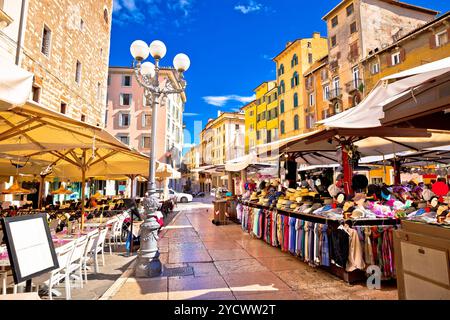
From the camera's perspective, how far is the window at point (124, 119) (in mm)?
30797

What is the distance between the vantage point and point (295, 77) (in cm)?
3006

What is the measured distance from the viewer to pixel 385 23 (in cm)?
2227

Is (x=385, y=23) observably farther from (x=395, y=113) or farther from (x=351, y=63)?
(x=395, y=113)

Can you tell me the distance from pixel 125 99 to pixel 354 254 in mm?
31934

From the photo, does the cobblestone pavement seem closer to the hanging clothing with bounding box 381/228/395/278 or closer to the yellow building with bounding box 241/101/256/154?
the hanging clothing with bounding box 381/228/395/278

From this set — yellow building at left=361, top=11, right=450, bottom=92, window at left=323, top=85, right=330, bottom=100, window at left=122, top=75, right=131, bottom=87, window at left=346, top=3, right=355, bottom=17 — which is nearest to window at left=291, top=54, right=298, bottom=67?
window at left=323, top=85, right=330, bottom=100

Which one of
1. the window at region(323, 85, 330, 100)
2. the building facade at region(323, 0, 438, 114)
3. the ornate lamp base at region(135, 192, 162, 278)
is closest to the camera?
the ornate lamp base at region(135, 192, 162, 278)

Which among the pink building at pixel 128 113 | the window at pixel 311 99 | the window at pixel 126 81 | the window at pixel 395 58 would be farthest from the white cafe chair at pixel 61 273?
the window at pixel 126 81

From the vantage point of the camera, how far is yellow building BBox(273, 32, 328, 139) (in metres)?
29.1

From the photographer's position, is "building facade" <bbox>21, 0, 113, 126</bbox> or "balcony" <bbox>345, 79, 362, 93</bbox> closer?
"building facade" <bbox>21, 0, 113, 126</bbox>

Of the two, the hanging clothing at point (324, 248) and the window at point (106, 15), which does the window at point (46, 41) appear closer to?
the window at point (106, 15)

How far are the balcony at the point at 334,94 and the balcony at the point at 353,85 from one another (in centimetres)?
73

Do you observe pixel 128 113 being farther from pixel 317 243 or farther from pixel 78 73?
pixel 317 243

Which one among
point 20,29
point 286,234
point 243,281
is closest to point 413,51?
point 286,234
